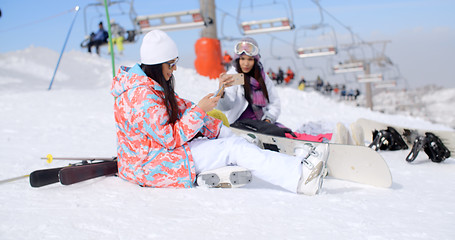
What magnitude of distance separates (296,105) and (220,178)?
24.3 ft

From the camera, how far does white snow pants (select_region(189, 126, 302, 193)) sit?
2.20 metres

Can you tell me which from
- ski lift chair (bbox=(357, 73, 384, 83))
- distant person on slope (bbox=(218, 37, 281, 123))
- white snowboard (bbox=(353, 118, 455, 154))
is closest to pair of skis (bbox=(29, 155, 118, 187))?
distant person on slope (bbox=(218, 37, 281, 123))

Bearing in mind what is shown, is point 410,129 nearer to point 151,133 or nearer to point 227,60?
point 151,133

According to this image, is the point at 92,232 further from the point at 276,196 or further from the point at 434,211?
the point at 434,211

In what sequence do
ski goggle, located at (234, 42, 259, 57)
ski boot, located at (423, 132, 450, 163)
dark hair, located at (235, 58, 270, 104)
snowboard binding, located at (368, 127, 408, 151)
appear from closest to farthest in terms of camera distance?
ski boot, located at (423, 132, 450, 163) < ski goggle, located at (234, 42, 259, 57) < dark hair, located at (235, 58, 270, 104) < snowboard binding, located at (368, 127, 408, 151)

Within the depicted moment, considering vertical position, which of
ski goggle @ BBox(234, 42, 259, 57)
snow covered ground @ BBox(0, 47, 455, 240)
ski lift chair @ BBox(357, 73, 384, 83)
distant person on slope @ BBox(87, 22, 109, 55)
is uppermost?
distant person on slope @ BBox(87, 22, 109, 55)

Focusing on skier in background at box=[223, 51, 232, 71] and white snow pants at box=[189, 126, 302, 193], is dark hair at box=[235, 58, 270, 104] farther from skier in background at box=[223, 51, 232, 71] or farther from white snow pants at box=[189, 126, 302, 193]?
skier in background at box=[223, 51, 232, 71]

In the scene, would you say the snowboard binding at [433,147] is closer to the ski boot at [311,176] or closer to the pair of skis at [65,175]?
the ski boot at [311,176]

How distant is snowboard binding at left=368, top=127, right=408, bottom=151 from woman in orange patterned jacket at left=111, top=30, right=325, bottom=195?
174cm

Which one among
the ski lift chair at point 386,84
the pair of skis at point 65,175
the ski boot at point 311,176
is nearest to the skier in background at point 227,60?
the pair of skis at point 65,175

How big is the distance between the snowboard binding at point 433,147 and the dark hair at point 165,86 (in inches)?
79.5

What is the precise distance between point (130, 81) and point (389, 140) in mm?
2546

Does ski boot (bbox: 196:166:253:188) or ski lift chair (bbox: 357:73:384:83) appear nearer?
ski boot (bbox: 196:166:253:188)

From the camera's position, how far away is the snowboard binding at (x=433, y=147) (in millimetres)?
3283
